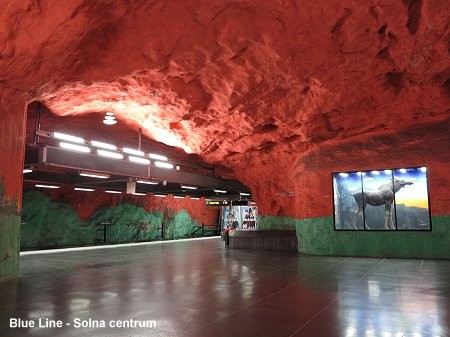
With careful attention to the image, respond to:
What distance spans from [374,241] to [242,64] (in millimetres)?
7924

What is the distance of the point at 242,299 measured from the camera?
19.9 ft

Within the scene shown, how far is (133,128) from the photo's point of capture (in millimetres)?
14664

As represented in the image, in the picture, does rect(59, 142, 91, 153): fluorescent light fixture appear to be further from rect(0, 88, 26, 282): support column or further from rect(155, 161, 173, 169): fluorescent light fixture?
rect(155, 161, 173, 169): fluorescent light fixture

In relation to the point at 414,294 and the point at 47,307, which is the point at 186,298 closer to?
the point at 47,307

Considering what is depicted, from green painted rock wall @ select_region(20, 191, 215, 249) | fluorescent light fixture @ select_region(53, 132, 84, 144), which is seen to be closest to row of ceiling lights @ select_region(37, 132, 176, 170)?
fluorescent light fixture @ select_region(53, 132, 84, 144)

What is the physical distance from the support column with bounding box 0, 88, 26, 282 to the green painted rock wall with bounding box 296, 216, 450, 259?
10.3 metres

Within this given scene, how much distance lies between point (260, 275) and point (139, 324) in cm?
454

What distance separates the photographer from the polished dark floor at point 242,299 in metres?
4.46

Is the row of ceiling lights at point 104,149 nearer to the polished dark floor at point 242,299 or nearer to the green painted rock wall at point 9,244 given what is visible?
the green painted rock wall at point 9,244

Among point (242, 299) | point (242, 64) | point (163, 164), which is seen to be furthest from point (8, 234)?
point (163, 164)

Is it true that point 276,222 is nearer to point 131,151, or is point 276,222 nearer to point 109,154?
point 131,151

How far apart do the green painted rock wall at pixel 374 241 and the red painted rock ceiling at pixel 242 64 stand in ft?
3.28

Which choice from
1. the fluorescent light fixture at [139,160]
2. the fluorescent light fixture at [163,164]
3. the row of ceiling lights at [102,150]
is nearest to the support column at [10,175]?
the row of ceiling lights at [102,150]

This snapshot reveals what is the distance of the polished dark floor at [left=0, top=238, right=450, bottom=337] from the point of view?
14.6ft
